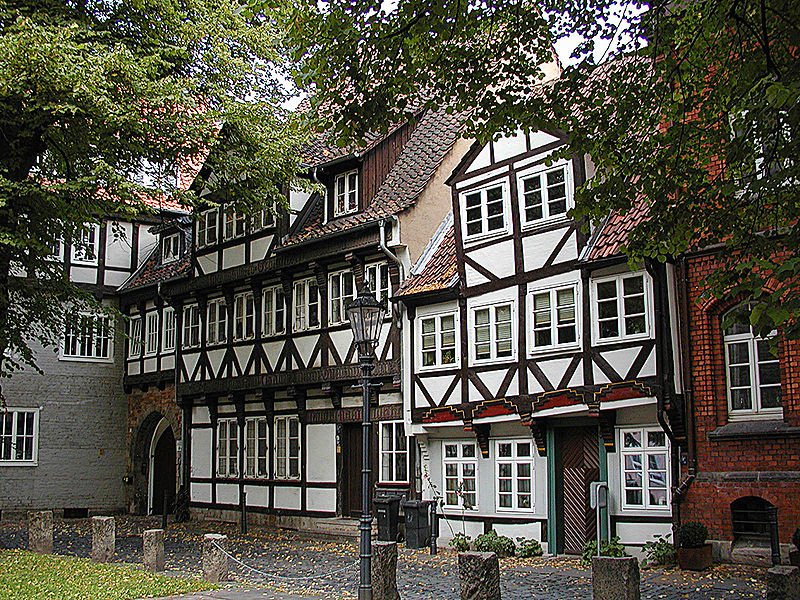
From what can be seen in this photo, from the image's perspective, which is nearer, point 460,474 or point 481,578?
point 481,578

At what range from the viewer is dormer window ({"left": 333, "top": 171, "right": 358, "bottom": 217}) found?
25.2 metres

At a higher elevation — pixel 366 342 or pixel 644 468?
pixel 366 342

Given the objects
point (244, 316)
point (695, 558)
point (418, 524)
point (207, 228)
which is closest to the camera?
point (695, 558)

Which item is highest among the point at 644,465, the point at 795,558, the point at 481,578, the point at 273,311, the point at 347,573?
the point at 273,311

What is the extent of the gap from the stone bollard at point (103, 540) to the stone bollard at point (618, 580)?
11046mm

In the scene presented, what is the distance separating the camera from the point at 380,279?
77.4ft

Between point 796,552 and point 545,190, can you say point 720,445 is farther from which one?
point 545,190

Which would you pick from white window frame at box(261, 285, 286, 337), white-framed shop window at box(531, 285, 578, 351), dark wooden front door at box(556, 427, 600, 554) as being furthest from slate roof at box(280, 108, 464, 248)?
dark wooden front door at box(556, 427, 600, 554)

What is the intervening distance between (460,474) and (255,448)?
8.37 metres

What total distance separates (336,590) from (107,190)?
933 cm

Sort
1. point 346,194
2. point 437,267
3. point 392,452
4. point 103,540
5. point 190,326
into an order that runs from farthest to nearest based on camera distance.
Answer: point 190,326, point 346,194, point 392,452, point 437,267, point 103,540

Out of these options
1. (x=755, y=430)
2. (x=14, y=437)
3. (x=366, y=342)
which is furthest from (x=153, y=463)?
(x=755, y=430)

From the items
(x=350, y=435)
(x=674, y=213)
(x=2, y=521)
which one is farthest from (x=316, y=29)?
(x=2, y=521)

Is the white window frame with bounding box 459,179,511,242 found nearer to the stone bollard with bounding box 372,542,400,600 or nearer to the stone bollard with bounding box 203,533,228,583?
the stone bollard with bounding box 203,533,228,583
